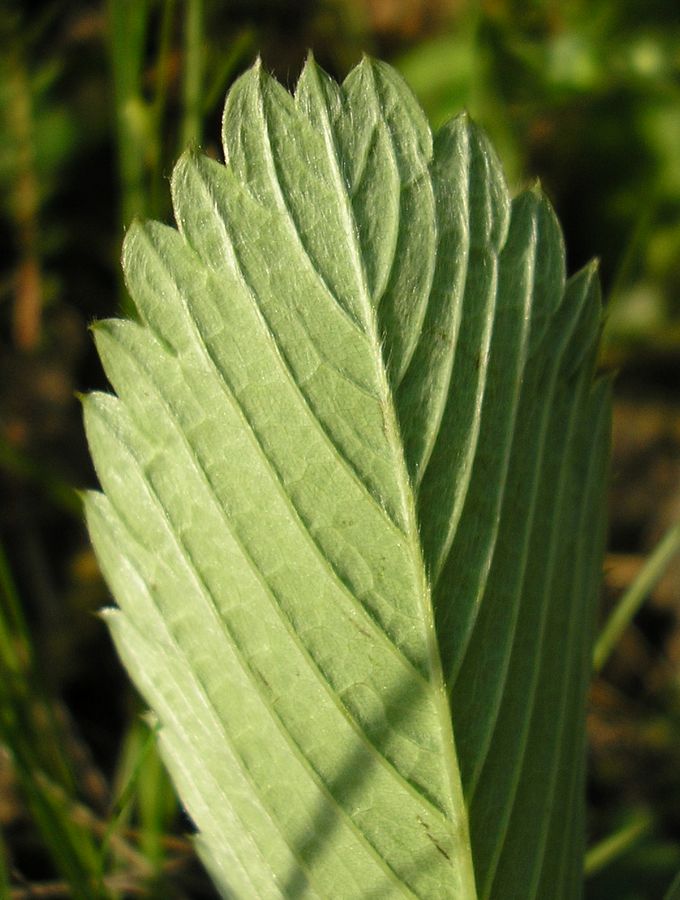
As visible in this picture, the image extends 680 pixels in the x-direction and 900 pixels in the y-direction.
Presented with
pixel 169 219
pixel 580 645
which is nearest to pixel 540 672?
pixel 580 645

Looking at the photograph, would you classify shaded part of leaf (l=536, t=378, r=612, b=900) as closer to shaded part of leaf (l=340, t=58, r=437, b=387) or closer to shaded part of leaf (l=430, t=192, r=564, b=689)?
shaded part of leaf (l=430, t=192, r=564, b=689)

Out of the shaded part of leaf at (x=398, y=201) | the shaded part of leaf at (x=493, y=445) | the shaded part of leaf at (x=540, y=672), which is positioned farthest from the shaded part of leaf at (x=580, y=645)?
the shaded part of leaf at (x=398, y=201)

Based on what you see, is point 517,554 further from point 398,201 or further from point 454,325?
point 398,201

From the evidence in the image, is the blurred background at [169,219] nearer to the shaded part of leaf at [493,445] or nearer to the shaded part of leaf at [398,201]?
the shaded part of leaf at [398,201]

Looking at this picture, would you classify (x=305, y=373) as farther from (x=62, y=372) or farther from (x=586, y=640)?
(x=62, y=372)

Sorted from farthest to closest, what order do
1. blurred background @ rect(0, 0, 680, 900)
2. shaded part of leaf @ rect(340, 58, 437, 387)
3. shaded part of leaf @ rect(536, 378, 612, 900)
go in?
blurred background @ rect(0, 0, 680, 900) → shaded part of leaf @ rect(536, 378, 612, 900) → shaded part of leaf @ rect(340, 58, 437, 387)

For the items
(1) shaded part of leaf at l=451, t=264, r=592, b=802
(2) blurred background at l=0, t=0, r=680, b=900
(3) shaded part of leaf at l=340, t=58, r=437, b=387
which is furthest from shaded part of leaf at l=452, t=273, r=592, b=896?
(2) blurred background at l=0, t=0, r=680, b=900
